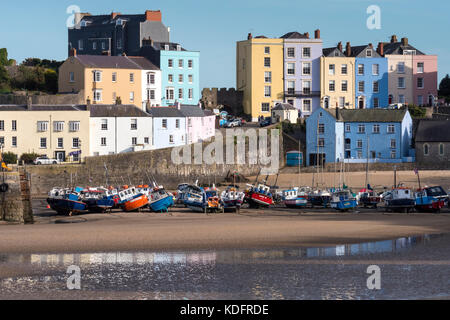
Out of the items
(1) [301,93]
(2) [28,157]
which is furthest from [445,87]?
(2) [28,157]

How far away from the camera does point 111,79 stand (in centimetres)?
6034

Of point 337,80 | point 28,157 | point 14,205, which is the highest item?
point 337,80

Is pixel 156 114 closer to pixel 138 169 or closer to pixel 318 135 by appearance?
pixel 138 169

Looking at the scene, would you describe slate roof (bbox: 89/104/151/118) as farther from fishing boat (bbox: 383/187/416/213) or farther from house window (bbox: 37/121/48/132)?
fishing boat (bbox: 383/187/416/213)

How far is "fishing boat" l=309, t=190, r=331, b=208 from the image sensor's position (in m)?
41.5

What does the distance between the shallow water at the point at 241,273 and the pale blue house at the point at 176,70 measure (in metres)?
37.9

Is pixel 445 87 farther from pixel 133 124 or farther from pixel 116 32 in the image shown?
pixel 133 124

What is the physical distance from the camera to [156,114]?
56469 mm

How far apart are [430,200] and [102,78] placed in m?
29.8

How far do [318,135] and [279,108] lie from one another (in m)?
5.35

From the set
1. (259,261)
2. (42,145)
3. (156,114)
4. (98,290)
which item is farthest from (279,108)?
(98,290)

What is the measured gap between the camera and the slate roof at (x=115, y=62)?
197 ft

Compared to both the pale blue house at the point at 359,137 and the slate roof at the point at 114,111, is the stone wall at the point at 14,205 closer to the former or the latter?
the slate roof at the point at 114,111

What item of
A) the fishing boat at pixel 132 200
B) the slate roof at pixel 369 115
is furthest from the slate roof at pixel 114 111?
the fishing boat at pixel 132 200
